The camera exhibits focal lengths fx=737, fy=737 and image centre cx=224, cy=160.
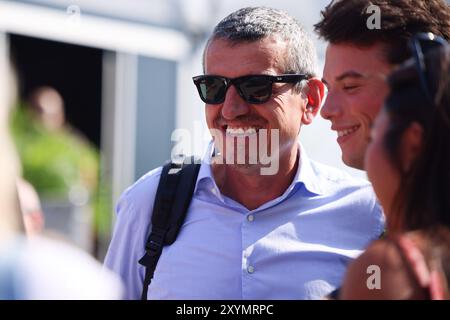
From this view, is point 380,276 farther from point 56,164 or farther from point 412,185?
point 56,164

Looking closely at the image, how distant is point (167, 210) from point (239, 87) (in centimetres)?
45

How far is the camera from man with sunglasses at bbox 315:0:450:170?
2.21 metres

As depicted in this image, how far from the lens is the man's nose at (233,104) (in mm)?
2344

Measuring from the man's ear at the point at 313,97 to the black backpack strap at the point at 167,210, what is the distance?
1.59 feet

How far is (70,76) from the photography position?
548 centimetres

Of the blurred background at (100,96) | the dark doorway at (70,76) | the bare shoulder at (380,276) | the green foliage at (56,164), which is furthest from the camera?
the green foliage at (56,164)

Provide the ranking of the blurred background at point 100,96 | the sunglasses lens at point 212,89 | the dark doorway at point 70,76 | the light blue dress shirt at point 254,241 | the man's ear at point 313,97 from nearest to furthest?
the light blue dress shirt at point 254,241
the sunglasses lens at point 212,89
the man's ear at point 313,97
the blurred background at point 100,96
the dark doorway at point 70,76

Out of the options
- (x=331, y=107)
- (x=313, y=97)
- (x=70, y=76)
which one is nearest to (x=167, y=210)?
(x=331, y=107)

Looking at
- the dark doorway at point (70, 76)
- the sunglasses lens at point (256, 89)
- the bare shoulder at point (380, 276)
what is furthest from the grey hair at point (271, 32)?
the dark doorway at point (70, 76)

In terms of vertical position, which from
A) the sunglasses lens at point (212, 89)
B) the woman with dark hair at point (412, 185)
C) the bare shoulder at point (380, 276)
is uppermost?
the sunglasses lens at point (212, 89)

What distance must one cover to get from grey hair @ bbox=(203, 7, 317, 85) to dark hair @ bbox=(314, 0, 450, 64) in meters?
0.18

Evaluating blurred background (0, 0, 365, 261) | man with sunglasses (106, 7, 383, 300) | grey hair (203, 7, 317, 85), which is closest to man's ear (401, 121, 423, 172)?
man with sunglasses (106, 7, 383, 300)

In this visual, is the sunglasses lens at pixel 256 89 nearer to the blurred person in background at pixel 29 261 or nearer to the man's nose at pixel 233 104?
the man's nose at pixel 233 104

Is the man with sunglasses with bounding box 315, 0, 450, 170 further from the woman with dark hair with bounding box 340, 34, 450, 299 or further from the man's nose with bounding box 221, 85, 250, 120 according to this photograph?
the woman with dark hair with bounding box 340, 34, 450, 299
